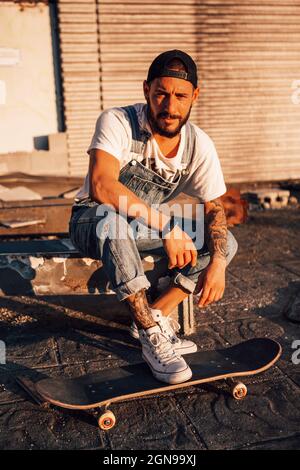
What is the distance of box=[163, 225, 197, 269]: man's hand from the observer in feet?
9.52

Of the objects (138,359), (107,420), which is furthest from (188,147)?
(107,420)

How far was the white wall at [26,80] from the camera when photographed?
A: 701cm

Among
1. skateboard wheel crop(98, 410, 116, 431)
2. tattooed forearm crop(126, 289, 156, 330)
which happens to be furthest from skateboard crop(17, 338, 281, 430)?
tattooed forearm crop(126, 289, 156, 330)

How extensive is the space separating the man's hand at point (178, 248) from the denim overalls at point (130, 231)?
0.70 ft

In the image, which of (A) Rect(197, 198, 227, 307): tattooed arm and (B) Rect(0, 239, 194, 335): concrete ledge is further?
(B) Rect(0, 239, 194, 335): concrete ledge

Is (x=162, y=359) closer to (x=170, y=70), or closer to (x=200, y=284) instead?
(x=200, y=284)

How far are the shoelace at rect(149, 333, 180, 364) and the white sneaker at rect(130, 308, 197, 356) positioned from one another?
7cm

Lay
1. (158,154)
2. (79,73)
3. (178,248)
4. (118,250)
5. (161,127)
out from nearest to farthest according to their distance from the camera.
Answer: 1. (118,250)
2. (178,248)
3. (161,127)
4. (158,154)
5. (79,73)

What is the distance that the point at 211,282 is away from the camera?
2.98 metres

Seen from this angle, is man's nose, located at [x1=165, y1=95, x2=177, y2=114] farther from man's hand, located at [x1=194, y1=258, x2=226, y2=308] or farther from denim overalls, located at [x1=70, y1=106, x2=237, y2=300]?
man's hand, located at [x1=194, y1=258, x2=226, y2=308]

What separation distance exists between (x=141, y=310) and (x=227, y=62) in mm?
6380
